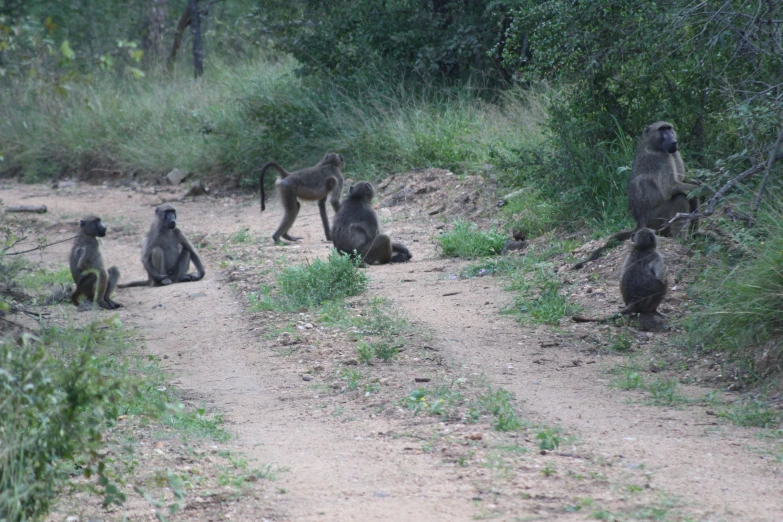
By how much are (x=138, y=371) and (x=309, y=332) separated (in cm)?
141

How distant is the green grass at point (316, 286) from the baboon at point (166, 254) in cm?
233

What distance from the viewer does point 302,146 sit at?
15.5 m

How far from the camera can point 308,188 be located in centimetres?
1215

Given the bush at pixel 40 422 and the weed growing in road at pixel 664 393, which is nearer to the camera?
the bush at pixel 40 422

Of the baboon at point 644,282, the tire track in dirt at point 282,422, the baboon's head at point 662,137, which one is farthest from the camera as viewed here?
the baboon's head at point 662,137

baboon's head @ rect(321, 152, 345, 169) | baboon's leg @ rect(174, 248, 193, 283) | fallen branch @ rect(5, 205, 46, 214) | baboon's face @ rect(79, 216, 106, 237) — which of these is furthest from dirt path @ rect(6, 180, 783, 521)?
fallen branch @ rect(5, 205, 46, 214)

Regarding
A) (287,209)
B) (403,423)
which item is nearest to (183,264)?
(287,209)

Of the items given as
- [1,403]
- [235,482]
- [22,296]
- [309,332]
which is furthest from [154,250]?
[1,403]

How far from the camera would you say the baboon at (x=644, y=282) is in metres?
6.95

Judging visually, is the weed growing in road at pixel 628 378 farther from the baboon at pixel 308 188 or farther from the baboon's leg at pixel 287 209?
the baboon's leg at pixel 287 209

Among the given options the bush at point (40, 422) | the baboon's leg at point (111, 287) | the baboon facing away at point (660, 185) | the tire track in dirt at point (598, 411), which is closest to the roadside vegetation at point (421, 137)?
the bush at point (40, 422)

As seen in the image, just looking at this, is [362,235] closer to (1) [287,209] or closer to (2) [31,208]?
(1) [287,209]

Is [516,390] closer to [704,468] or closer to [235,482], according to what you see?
[704,468]

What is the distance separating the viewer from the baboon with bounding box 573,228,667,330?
22.8 ft
